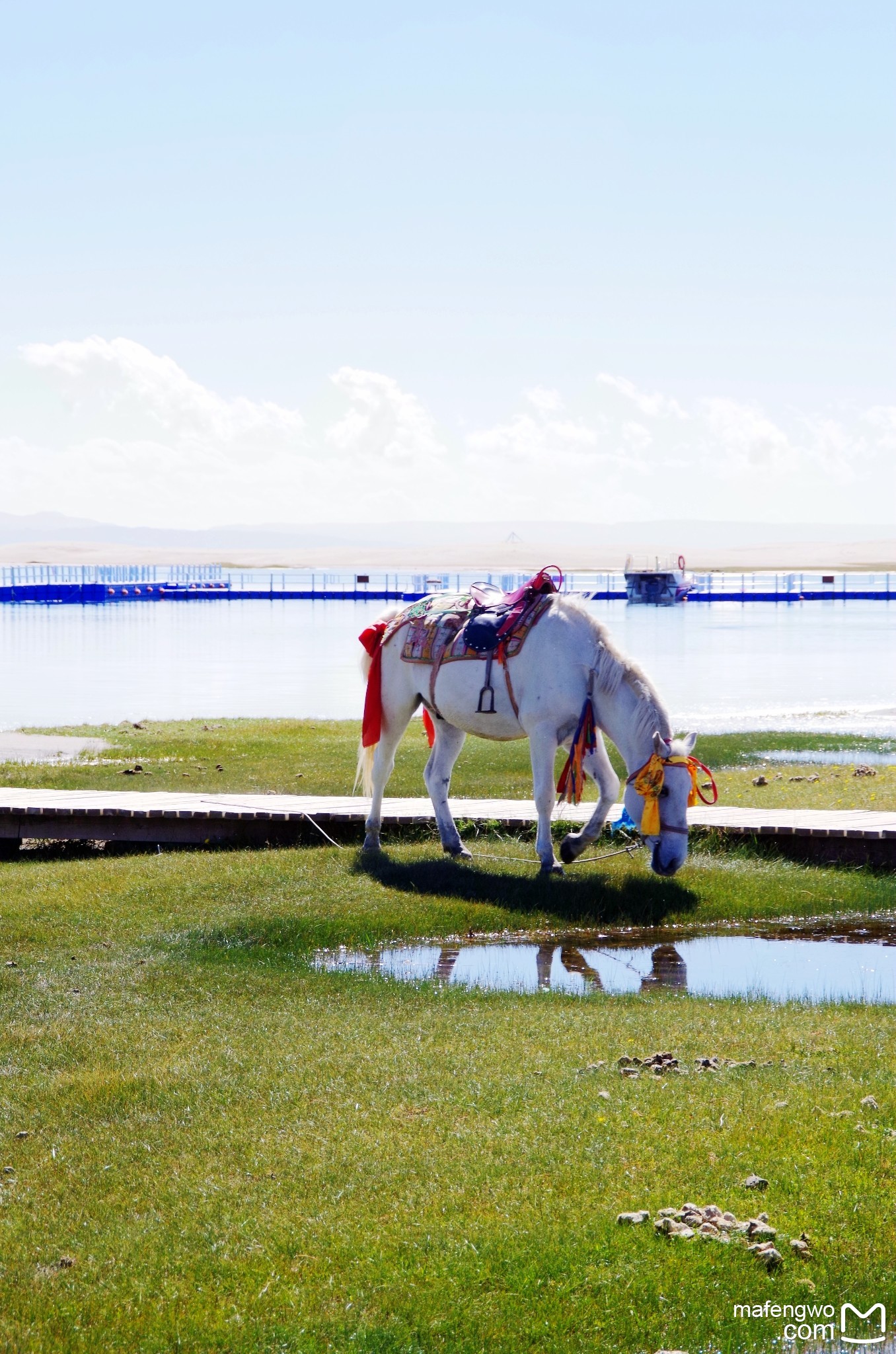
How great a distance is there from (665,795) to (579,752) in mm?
969

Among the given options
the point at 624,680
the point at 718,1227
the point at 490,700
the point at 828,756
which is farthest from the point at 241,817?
the point at 828,756

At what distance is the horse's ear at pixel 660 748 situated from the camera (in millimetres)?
11031

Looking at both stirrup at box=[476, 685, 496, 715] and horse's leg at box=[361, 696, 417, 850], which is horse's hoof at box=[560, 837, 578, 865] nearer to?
stirrup at box=[476, 685, 496, 715]

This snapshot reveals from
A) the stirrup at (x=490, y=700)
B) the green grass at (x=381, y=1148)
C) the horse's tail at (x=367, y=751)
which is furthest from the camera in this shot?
the horse's tail at (x=367, y=751)

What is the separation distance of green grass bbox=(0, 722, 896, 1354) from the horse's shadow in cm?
35

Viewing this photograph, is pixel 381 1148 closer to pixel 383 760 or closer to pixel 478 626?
pixel 478 626

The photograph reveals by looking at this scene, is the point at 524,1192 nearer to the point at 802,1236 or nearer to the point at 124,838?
the point at 802,1236

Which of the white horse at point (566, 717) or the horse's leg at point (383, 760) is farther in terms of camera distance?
the horse's leg at point (383, 760)

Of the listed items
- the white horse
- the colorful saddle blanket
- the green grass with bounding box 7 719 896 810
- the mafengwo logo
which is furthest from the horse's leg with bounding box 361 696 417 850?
the mafengwo logo

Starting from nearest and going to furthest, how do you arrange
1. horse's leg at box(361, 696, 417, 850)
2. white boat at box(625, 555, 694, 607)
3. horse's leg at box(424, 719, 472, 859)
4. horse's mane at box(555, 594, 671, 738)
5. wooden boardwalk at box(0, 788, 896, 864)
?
horse's mane at box(555, 594, 671, 738) < horse's leg at box(424, 719, 472, 859) < horse's leg at box(361, 696, 417, 850) < wooden boardwalk at box(0, 788, 896, 864) < white boat at box(625, 555, 694, 607)

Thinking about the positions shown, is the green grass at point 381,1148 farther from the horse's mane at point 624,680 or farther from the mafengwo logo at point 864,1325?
the horse's mane at point 624,680

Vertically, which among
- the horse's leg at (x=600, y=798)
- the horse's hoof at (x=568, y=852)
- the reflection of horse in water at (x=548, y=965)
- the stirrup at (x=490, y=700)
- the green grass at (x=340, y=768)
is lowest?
the reflection of horse in water at (x=548, y=965)

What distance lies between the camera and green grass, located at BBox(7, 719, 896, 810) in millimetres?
16812

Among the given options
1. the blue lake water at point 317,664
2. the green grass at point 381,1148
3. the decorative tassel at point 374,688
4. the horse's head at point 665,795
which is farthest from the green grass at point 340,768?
the green grass at point 381,1148
